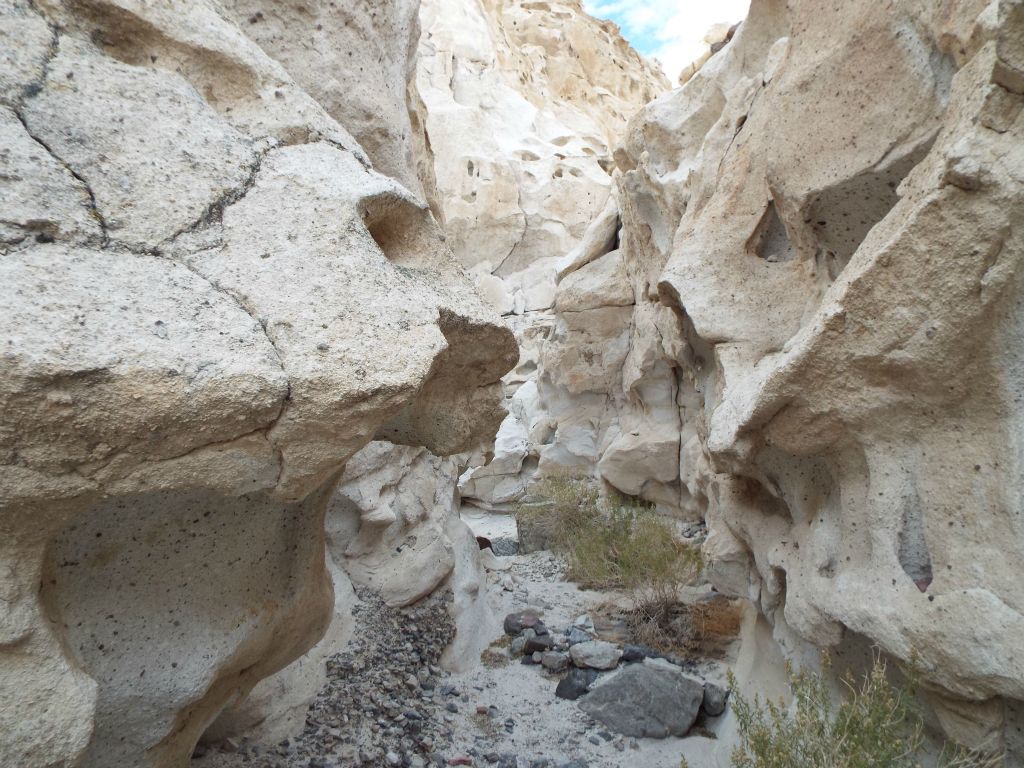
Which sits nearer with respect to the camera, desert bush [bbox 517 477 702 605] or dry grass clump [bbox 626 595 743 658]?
dry grass clump [bbox 626 595 743 658]

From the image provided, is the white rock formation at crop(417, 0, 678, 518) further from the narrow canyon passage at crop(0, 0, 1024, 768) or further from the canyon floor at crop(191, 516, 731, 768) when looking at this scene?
the canyon floor at crop(191, 516, 731, 768)

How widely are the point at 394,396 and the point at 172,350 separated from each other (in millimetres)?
485

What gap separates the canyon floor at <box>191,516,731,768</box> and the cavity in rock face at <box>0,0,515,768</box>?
1.16 meters

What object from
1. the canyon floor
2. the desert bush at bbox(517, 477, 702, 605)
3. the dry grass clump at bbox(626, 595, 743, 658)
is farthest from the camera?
the desert bush at bbox(517, 477, 702, 605)

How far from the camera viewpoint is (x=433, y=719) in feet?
12.4

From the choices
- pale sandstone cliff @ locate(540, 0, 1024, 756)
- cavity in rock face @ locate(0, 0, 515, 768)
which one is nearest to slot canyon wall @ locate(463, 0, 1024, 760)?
pale sandstone cliff @ locate(540, 0, 1024, 756)

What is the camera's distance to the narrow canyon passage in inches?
56.1

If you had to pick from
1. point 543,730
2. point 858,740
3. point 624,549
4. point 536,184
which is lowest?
point 543,730

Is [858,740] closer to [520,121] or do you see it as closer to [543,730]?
[543,730]

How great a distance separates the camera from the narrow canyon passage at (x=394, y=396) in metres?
1.43

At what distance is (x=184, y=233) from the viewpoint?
5.50 ft

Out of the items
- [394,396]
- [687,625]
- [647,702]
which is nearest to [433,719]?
[647,702]

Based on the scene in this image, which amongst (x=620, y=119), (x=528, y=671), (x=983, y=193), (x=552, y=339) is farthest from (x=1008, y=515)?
(x=620, y=119)

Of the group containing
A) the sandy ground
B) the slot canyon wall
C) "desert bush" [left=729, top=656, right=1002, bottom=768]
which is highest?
the slot canyon wall
